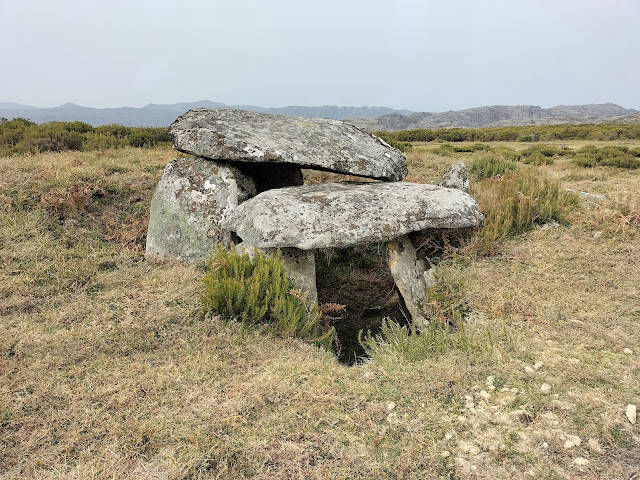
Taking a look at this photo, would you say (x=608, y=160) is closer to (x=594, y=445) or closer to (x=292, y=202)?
(x=292, y=202)

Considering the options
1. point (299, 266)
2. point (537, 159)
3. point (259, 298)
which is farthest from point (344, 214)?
point (537, 159)

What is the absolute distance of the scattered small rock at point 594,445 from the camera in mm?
2820

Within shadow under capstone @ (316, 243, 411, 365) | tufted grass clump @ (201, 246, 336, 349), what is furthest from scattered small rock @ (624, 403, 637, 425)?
shadow under capstone @ (316, 243, 411, 365)

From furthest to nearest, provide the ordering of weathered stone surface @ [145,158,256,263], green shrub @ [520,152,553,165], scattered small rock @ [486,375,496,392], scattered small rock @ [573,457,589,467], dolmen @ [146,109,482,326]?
green shrub @ [520,152,553,165], weathered stone surface @ [145,158,256,263], dolmen @ [146,109,482,326], scattered small rock @ [486,375,496,392], scattered small rock @ [573,457,589,467]

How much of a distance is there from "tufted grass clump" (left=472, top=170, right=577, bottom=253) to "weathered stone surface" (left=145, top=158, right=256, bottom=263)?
12.7ft

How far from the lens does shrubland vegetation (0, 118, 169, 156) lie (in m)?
10.9

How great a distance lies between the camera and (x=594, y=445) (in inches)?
112

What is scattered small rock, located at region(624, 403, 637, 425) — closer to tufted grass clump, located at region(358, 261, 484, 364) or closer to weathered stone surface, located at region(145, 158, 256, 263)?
tufted grass clump, located at region(358, 261, 484, 364)

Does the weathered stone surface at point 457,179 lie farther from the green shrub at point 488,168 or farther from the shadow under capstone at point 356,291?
the green shrub at point 488,168

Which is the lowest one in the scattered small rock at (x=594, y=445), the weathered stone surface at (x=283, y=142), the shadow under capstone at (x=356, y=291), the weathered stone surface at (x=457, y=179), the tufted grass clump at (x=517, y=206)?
the shadow under capstone at (x=356, y=291)

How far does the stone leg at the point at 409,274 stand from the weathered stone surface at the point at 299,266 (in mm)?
1233

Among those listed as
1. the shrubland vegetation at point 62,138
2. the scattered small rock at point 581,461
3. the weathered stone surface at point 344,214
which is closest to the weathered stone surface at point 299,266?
the weathered stone surface at point 344,214

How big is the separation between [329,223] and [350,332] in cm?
171

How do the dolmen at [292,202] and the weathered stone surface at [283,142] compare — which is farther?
the weathered stone surface at [283,142]
